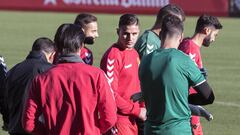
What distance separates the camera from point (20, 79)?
27.7 ft

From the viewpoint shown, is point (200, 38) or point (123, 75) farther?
point (200, 38)

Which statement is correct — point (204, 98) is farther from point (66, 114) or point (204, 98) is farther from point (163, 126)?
point (66, 114)

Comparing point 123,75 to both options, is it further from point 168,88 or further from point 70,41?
point 70,41

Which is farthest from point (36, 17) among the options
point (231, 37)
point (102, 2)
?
point (231, 37)

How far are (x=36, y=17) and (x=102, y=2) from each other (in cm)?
395

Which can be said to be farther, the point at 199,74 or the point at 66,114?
the point at 199,74

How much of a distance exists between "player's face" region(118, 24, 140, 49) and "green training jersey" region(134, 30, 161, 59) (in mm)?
343

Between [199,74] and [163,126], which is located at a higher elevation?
[199,74]

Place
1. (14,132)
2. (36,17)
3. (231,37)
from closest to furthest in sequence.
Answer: (14,132) → (231,37) → (36,17)

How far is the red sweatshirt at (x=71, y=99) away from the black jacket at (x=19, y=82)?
50.9 inches

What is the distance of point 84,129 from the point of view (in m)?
7.04

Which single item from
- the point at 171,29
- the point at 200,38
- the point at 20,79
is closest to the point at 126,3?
the point at 200,38

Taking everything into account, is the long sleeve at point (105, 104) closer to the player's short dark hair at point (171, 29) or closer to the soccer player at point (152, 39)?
the player's short dark hair at point (171, 29)

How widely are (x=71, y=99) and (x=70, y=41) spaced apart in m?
0.48
